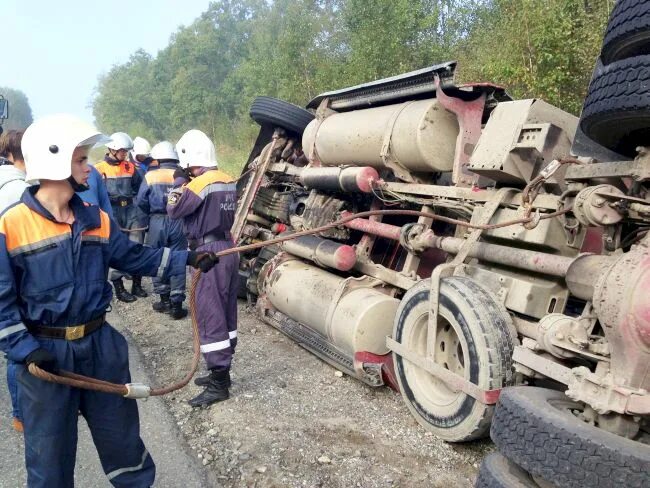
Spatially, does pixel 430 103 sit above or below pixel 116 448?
above

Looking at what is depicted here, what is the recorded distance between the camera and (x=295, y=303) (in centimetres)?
471

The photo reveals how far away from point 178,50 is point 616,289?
48.6 m

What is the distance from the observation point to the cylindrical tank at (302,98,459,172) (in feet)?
13.4

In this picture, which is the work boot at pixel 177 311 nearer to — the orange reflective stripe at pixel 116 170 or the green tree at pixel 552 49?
the orange reflective stripe at pixel 116 170

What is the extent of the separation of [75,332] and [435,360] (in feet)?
6.65

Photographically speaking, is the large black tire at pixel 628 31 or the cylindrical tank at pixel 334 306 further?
the cylindrical tank at pixel 334 306

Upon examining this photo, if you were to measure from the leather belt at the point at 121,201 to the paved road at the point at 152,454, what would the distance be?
11.5 ft

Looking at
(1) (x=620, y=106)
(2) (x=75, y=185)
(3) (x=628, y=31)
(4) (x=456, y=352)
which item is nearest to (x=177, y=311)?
(4) (x=456, y=352)

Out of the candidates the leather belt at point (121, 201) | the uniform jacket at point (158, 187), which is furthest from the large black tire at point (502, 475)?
the leather belt at point (121, 201)

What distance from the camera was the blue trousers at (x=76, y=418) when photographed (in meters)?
2.21

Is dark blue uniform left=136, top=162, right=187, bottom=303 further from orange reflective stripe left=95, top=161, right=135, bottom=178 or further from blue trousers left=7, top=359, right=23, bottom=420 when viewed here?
blue trousers left=7, top=359, right=23, bottom=420

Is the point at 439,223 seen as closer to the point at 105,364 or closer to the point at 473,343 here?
the point at 473,343

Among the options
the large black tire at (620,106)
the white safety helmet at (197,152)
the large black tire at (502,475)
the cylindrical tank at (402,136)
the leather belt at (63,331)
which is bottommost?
the large black tire at (502,475)

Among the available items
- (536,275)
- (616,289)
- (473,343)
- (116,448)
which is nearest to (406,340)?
(473,343)
